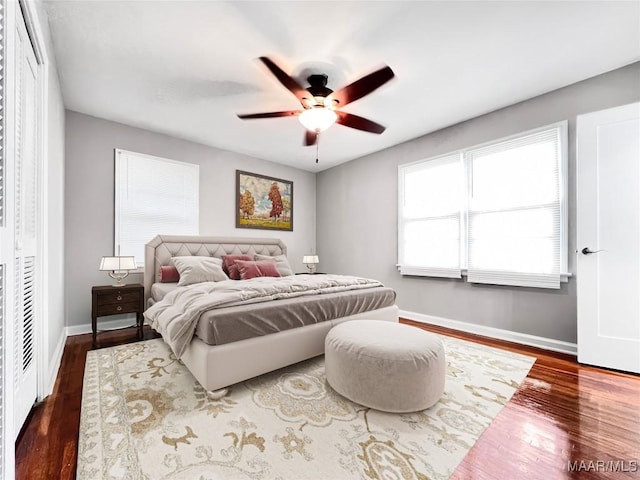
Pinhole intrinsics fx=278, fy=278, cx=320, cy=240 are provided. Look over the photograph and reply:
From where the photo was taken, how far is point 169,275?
11.7 ft

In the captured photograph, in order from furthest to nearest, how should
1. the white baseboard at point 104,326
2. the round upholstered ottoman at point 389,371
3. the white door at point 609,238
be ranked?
the white baseboard at point 104,326 → the white door at point 609,238 → the round upholstered ottoman at point 389,371

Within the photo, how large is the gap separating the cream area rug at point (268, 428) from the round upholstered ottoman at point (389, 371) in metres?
0.08

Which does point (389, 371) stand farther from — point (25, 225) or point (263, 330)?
point (25, 225)

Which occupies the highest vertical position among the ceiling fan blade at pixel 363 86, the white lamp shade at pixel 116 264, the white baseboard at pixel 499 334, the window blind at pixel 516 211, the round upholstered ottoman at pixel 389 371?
the ceiling fan blade at pixel 363 86

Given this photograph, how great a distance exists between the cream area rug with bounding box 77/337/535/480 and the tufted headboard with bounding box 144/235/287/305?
1.50m

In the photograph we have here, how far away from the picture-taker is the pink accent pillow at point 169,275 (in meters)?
3.56

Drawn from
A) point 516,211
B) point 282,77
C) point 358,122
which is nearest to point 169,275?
point 282,77

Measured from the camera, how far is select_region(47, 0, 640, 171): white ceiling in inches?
76.6


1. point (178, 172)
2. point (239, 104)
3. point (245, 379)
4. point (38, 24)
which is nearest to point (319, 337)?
point (245, 379)

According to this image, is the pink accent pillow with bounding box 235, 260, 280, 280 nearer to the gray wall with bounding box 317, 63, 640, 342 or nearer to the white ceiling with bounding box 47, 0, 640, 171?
the gray wall with bounding box 317, 63, 640, 342

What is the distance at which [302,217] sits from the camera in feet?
18.8

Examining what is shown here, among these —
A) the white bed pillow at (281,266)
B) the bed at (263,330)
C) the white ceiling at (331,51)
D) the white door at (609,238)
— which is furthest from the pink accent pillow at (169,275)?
the white door at (609,238)

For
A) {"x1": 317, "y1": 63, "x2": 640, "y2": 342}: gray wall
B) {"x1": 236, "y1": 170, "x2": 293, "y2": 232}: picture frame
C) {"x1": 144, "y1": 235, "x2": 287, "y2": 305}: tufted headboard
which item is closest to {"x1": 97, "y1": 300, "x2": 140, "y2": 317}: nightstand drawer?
{"x1": 144, "y1": 235, "x2": 287, "y2": 305}: tufted headboard
